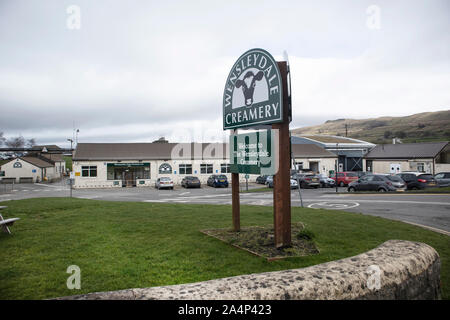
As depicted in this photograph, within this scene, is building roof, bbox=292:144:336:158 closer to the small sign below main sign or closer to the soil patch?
the soil patch

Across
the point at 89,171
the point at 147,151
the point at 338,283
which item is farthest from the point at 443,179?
the point at 89,171

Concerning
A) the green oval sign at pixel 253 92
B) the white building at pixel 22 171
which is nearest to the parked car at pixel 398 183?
the green oval sign at pixel 253 92

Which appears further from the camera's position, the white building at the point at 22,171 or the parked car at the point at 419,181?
the white building at the point at 22,171

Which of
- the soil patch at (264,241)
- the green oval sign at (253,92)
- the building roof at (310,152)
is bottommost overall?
the soil patch at (264,241)

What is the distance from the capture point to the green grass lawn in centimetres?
446

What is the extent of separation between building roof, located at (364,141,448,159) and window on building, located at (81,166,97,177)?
38.5 meters

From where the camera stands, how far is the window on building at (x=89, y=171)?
40169 mm

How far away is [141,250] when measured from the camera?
6043mm

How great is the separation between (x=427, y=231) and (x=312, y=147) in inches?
1783

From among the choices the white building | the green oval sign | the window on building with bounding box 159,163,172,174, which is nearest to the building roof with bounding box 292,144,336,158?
the window on building with bounding box 159,163,172,174

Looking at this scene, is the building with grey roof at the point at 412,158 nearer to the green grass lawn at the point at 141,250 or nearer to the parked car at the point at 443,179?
the parked car at the point at 443,179

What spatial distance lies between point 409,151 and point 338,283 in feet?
153

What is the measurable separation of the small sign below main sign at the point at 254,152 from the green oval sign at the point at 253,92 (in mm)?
293

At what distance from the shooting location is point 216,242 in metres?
6.78
